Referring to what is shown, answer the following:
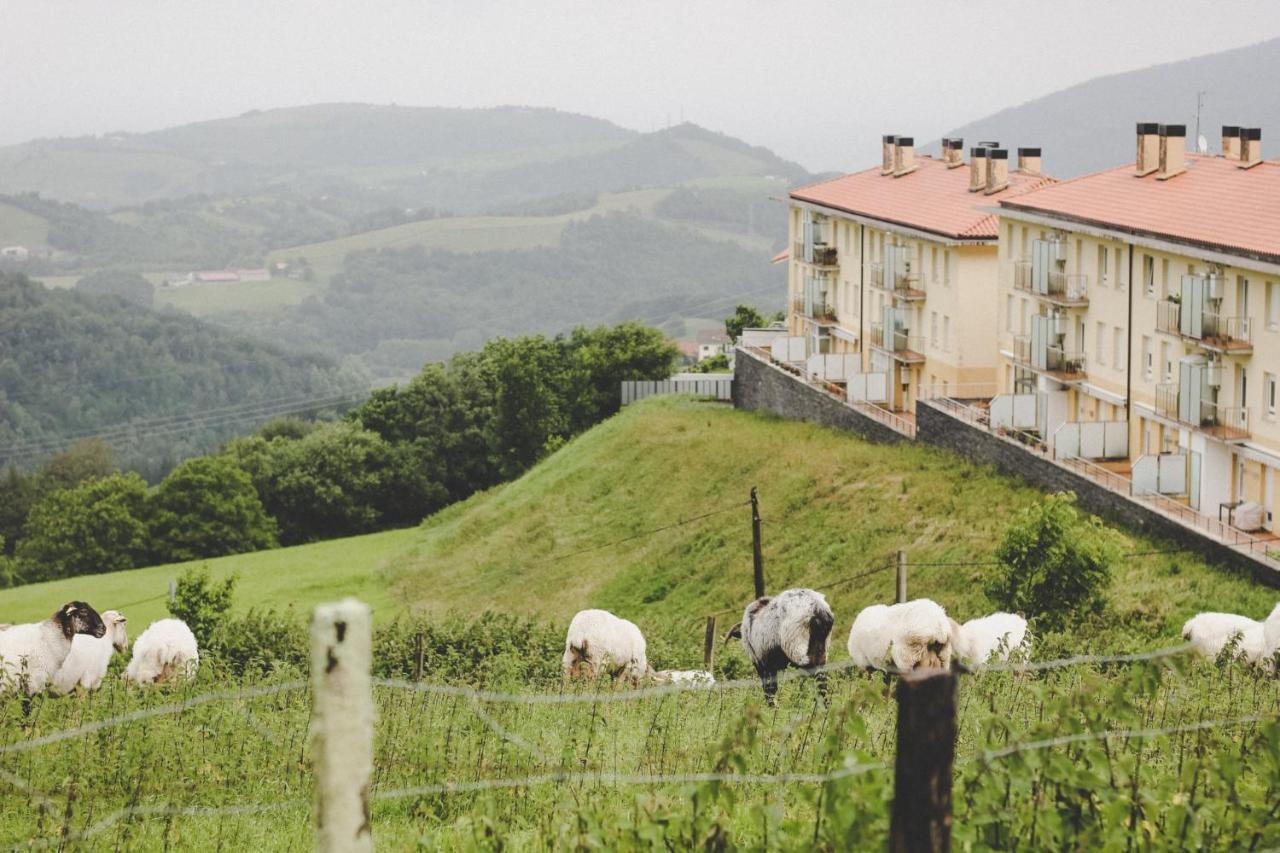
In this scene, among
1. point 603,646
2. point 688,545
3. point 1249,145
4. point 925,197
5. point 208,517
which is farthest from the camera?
point 208,517

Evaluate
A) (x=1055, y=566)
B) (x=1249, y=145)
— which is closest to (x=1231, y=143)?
(x=1249, y=145)

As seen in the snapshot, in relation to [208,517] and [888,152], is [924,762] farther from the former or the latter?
[208,517]

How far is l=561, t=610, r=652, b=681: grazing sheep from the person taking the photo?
25562 mm

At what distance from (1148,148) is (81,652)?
131 feet

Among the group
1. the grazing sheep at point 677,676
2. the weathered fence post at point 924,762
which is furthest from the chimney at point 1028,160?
the weathered fence post at point 924,762

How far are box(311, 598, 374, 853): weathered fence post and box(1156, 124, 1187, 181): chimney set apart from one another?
50.1 meters

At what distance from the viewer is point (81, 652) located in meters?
24.1

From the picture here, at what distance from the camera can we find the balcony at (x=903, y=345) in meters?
68.8

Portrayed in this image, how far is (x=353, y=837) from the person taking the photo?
257 inches

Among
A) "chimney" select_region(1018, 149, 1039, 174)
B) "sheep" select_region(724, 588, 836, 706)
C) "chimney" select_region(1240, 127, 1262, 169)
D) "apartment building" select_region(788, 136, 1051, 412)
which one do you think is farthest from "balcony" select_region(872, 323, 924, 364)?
"sheep" select_region(724, 588, 836, 706)

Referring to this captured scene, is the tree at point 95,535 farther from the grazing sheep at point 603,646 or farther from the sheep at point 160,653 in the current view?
the grazing sheep at point 603,646

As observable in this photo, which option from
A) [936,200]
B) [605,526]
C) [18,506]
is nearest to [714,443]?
[605,526]

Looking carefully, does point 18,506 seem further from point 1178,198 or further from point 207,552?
point 1178,198

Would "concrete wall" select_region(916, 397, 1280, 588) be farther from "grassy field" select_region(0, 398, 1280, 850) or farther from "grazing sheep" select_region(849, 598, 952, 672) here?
"grazing sheep" select_region(849, 598, 952, 672)
